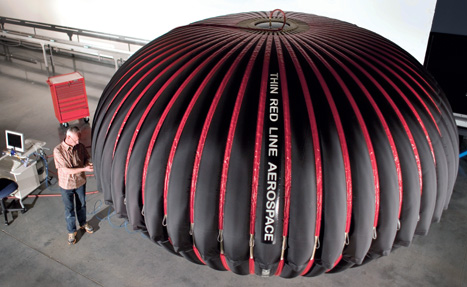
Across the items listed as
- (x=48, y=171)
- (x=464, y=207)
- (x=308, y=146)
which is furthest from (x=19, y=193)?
(x=464, y=207)

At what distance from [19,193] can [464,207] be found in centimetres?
715

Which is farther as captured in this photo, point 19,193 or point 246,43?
point 19,193

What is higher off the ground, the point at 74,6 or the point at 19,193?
the point at 74,6

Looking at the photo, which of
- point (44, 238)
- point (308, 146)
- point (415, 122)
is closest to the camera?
point (308, 146)

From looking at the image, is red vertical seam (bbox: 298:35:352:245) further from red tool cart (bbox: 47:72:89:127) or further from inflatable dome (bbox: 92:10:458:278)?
red tool cart (bbox: 47:72:89:127)

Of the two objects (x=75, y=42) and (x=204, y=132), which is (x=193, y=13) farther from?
(x=204, y=132)

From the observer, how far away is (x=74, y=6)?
1283 centimetres

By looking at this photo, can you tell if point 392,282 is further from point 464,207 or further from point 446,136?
point 446,136

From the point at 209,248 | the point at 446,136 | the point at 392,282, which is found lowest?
the point at 392,282

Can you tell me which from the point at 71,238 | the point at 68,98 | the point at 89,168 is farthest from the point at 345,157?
the point at 68,98

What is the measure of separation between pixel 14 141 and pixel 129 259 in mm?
2991

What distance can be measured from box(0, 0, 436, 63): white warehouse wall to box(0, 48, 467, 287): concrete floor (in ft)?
11.2

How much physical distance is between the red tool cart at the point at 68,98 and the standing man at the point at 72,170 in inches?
140

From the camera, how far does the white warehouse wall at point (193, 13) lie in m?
8.98
